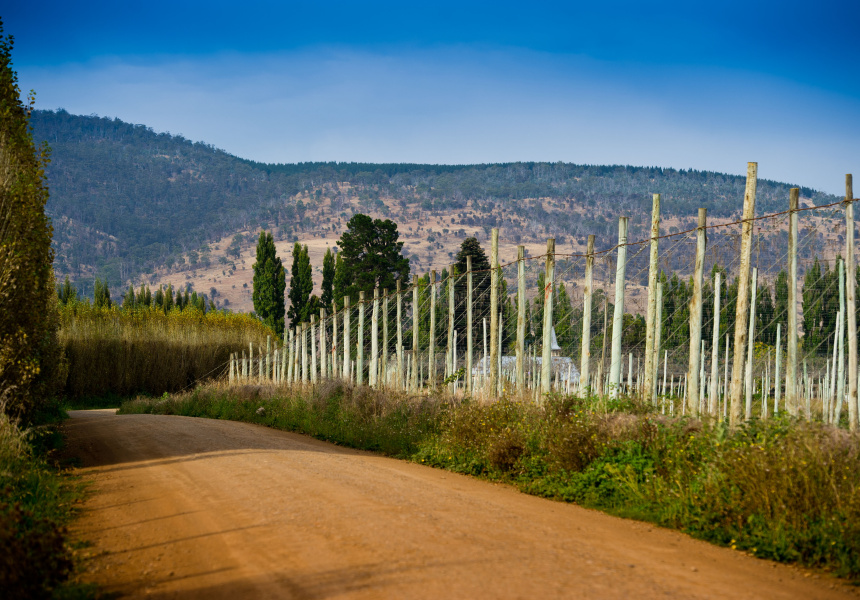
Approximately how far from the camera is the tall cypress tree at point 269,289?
6391 centimetres

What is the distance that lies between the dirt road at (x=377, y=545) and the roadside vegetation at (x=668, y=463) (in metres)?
0.35

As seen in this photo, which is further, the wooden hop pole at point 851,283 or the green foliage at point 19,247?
the green foliage at point 19,247

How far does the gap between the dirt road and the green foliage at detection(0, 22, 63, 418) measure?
9.03 feet

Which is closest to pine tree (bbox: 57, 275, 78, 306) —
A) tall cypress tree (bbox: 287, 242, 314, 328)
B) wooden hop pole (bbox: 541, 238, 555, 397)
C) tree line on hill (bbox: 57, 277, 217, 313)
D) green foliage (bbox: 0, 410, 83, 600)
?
tree line on hill (bbox: 57, 277, 217, 313)

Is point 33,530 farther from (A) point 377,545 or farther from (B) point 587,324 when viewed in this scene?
(B) point 587,324

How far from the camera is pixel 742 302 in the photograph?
29.3 ft

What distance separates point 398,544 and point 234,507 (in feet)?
8.34

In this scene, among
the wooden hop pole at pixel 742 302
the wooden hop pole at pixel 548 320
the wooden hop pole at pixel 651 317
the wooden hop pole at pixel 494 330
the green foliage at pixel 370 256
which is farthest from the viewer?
the green foliage at pixel 370 256

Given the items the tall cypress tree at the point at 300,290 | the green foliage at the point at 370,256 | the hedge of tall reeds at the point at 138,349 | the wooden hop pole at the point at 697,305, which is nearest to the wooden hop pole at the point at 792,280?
the wooden hop pole at the point at 697,305

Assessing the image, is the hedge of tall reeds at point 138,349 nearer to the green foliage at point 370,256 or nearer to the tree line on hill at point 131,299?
the tree line on hill at point 131,299

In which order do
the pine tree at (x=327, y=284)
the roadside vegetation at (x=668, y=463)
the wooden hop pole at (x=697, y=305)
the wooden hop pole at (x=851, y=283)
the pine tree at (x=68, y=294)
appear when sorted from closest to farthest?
the roadside vegetation at (x=668, y=463) → the wooden hop pole at (x=851, y=283) → the wooden hop pole at (x=697, y=305) → the pine tree at (x=68, y=294) → the pine tree at (x=327, y=284)

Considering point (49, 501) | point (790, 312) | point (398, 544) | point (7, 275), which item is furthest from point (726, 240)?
point (7, 275)

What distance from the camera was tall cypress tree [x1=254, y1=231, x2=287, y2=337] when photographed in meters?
63.9

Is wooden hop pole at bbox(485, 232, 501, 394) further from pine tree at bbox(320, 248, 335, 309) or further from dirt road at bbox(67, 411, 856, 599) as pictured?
pine tree at bbox(320, 248, 335, 309)
